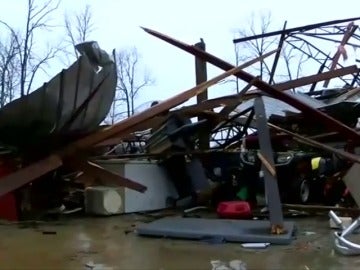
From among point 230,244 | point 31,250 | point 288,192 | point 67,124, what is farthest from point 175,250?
point 288,192

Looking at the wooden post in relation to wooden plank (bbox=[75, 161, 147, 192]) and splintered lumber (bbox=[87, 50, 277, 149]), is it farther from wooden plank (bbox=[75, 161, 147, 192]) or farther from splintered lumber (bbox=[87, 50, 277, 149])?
splintered lumber (bbox=[87, 50, 277, 149])

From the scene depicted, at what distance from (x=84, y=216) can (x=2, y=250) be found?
2969 millimetres

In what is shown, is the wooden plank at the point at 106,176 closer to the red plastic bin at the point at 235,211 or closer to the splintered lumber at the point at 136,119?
the splintered lumber at the point at 136,119

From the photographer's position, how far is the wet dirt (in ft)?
14.8

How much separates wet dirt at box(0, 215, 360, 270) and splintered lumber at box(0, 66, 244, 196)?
63 cm

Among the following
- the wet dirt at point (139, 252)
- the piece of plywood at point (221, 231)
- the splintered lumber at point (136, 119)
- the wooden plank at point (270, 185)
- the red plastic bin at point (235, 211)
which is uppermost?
the splintered lumber at point (136, 119)

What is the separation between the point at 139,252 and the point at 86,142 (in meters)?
2.72

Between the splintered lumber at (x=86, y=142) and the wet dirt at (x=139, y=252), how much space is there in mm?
628

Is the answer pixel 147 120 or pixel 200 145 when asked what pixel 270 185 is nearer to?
pixel 147 120

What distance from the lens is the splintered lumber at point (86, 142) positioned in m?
6.86

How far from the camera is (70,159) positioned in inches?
308

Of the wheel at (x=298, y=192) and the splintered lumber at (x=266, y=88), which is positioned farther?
the wheel at (x=298, y=192)

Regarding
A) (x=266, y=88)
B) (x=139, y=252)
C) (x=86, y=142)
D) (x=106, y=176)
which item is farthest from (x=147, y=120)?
(x=139, y=252)

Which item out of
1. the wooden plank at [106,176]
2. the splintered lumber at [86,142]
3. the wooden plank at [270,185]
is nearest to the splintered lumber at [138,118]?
the splintered lumber at [86,142]
